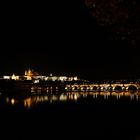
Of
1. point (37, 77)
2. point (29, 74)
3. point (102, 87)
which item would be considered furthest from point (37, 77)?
point (102, 87)

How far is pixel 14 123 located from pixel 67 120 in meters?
3.36

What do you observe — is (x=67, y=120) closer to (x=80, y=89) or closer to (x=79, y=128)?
(x=79, y=128)

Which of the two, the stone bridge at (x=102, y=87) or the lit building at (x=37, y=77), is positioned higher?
the lit building at (x=37, y=77)

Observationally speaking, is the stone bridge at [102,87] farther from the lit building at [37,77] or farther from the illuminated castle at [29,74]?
the illuminated castle at [29,74]

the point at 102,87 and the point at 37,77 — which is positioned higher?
the point at 37,77

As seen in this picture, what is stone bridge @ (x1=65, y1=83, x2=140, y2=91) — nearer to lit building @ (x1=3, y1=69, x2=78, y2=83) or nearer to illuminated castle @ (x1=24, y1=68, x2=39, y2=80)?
lit building @ (x1=3, y1=69, x2=78, y2=83)

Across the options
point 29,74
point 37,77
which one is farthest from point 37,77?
point 29,74

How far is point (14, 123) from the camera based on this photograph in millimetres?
22812

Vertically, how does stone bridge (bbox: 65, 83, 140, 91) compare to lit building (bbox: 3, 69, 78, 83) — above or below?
below

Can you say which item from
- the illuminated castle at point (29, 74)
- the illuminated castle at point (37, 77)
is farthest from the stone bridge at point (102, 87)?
the illuminated castle at point (29, 74)

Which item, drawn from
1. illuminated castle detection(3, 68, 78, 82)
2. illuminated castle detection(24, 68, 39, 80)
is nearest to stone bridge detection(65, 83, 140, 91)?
illuminated castle detection(3, 68, 78, 82)

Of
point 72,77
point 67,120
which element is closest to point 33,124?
point 67,120

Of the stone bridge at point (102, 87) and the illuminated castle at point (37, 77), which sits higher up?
the illuminated castle at point (37, 77)

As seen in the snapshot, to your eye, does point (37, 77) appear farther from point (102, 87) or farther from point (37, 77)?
point (102, 87)
